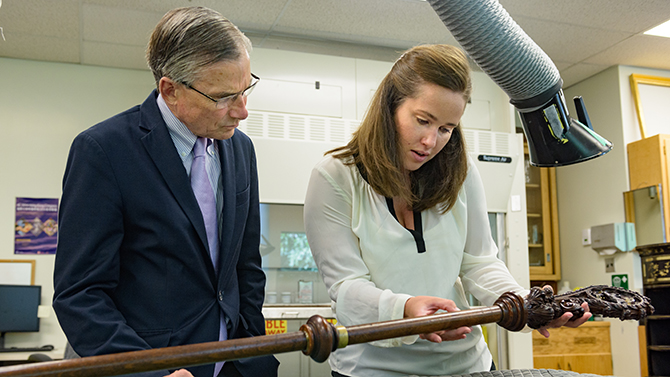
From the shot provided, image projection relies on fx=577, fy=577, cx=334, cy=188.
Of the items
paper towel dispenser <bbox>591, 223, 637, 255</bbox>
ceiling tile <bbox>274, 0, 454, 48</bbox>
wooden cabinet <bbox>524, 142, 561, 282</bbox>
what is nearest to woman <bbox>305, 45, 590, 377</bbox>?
ceiling tile <bbox>274, 0, 454, 48</bbox>

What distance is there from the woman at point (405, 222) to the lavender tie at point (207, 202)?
0.23 m

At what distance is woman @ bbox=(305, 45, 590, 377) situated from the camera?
1.14 m

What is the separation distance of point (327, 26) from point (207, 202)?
2906mm

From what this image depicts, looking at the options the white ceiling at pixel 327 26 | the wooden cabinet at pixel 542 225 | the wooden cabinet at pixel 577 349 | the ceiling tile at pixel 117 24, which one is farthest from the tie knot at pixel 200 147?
the wooden cabinet at pixel 542 225

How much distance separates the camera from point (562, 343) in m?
4.15

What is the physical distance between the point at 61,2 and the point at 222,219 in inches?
112

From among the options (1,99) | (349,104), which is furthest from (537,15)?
(1,99)

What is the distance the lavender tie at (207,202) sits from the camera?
105cm

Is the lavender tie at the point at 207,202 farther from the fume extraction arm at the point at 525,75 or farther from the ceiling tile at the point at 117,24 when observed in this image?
the ceiling tile at the point at 117,24

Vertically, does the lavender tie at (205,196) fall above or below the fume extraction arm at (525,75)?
below

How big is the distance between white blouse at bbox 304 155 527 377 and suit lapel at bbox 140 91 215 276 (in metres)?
0.27

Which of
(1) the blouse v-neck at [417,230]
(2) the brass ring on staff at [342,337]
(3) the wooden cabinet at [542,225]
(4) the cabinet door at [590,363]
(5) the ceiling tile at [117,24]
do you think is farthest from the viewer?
(3) the wooden cabinet at [542,225]

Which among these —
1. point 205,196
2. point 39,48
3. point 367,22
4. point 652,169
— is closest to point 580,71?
point 652,169

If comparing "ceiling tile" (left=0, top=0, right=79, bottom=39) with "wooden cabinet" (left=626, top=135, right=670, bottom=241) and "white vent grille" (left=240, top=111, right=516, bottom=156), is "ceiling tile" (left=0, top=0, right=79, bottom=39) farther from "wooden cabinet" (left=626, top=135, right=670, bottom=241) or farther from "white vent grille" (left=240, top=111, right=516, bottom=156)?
"wooden cabinet" (left=626, top=135, right=670, bottom=241)
